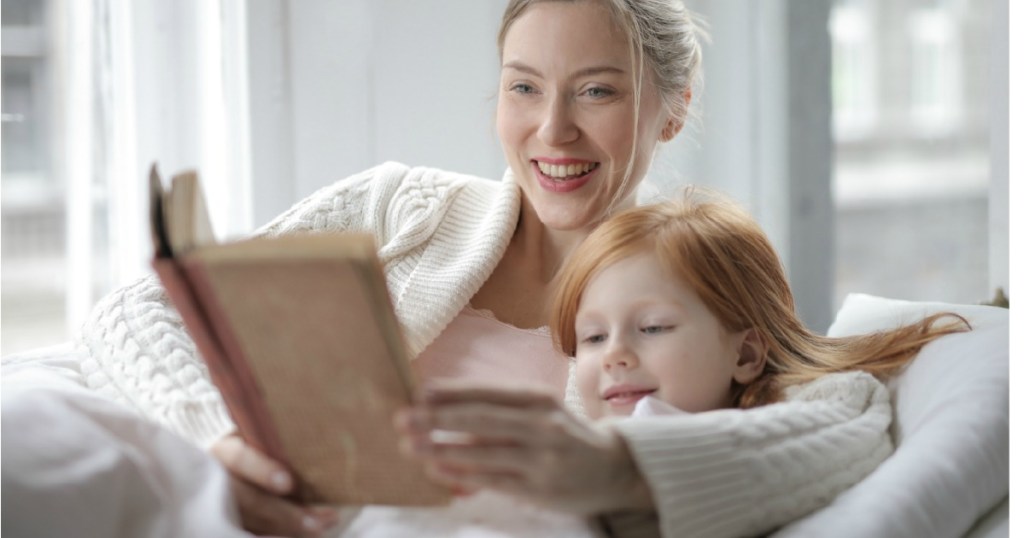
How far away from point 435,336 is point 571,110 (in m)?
0.42

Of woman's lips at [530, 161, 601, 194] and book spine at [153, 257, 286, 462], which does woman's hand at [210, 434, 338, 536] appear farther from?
woman's lips at [530, 161, 601, 194]

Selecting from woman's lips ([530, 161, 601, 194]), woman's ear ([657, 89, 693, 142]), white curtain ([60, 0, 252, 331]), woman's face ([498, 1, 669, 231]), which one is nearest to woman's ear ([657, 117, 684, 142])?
woman's ear ([657, 89, 693, 142])

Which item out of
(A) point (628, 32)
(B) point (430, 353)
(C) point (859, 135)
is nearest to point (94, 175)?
(B) point (430, 353)

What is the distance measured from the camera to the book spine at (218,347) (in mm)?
884

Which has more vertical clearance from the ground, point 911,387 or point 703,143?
point 703,143

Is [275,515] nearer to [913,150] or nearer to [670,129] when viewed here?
[670,129]

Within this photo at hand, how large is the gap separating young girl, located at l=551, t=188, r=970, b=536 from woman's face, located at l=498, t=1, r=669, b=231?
29cm

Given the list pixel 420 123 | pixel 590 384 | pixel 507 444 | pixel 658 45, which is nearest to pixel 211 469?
pixel 507 444

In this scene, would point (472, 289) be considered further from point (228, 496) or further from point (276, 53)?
point (276, 53)

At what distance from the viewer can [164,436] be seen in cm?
113

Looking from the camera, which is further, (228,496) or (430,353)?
(430,353)

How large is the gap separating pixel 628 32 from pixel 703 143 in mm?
Result: 1883

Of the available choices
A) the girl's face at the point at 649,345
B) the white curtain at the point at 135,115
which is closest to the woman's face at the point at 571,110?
the girl's face at the point at 649,345

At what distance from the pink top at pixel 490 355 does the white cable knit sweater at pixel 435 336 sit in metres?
0.06
